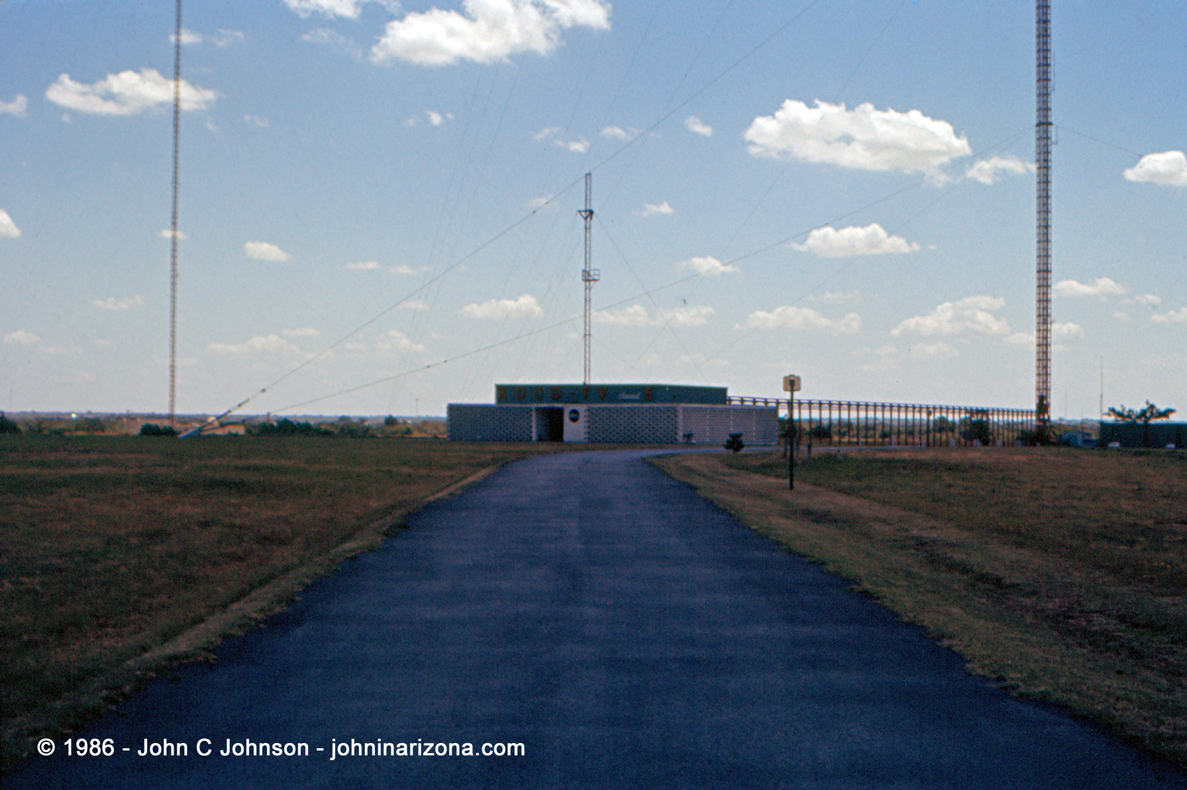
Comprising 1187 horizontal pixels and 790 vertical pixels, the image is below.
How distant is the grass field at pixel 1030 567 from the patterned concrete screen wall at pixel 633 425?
1604 inches

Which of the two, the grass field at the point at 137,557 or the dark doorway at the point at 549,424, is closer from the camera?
the grass field at the point at 137,557

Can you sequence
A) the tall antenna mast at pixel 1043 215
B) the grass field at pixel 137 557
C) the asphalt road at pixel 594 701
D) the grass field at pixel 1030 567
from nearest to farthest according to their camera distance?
1. the asphalt road at pixel 594 701
2. the grass field at pixel 1030 567
3. the grass field at pixel 137 557
4. the tall antenna mast at pixel 1043 215

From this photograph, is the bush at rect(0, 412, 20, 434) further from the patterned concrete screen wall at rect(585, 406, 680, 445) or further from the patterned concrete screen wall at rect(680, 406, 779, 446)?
the patterned concrete screen wall at rect(680, 406, 779, 446)

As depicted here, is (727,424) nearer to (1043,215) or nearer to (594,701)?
(1043,215)

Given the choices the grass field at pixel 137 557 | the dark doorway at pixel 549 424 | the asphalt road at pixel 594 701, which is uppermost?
the dark doorway at pixel 549 424

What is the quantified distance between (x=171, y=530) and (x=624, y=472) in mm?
17721

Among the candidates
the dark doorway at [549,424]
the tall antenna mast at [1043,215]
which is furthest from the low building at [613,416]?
the tall antenna mast at [1043,215]

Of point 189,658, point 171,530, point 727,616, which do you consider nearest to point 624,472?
point 171,530

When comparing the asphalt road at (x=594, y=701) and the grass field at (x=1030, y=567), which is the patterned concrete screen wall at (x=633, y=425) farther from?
the asphalt road at (x=594, y=701)

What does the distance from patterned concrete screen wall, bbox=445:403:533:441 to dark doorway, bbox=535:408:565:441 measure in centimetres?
95

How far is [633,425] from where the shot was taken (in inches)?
2908

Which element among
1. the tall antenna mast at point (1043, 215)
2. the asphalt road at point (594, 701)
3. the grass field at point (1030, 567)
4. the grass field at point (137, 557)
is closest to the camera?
the asphalt road at point (594, 701)

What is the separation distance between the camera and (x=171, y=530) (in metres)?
16.4

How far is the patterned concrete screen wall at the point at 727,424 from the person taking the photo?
7331 cm
